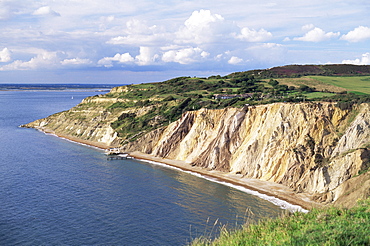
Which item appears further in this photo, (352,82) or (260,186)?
(352,82)

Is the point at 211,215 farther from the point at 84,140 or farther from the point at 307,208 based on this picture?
the point at 84,140

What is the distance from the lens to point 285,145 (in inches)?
2194

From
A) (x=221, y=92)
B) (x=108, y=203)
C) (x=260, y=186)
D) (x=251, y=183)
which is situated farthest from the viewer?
(x=221, y=92)

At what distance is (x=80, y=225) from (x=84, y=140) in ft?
209

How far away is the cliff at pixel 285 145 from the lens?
46031mm

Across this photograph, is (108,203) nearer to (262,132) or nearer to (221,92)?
(262,132)

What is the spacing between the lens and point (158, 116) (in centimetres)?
9031

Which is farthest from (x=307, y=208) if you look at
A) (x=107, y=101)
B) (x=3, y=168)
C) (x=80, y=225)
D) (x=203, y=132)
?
(x=107, y=101)

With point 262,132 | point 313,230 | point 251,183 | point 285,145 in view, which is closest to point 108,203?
point 251,183

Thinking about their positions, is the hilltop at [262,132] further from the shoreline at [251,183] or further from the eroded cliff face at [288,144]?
the shoreline at [251,183]

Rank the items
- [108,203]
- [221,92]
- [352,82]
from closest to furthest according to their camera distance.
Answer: [108,203] → [352,82] → [221,92]

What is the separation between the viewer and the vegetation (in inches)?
3334

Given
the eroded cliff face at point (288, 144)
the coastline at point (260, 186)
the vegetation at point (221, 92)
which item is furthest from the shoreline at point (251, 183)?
the vegetation at point (221, 92)

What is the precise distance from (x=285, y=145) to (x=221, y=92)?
155 feet
